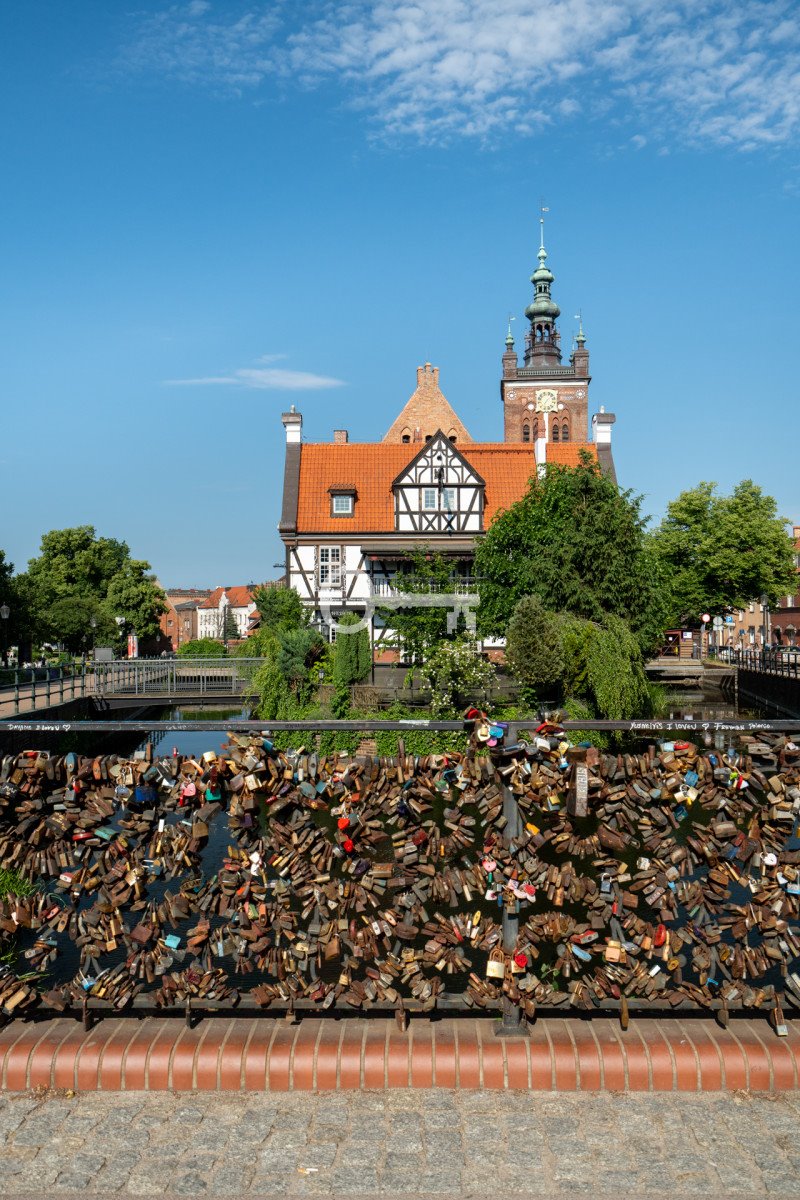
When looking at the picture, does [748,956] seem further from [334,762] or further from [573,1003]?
[334,762]

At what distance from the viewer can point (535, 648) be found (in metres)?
27.0

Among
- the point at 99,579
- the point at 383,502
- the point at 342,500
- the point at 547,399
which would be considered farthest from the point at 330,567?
the point at 99,579

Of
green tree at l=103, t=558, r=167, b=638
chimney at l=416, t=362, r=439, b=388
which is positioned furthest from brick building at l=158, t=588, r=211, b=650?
chimney at l=416, t=362, r=439, b=388

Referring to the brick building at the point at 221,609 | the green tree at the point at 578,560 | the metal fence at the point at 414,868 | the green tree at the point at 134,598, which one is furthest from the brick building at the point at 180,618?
the metal fence at the point at 414,868

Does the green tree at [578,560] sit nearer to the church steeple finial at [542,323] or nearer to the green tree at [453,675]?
the green tree at [453,675]

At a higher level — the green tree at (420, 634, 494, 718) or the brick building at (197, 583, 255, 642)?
the brick building at (197, 583, 255, 642)

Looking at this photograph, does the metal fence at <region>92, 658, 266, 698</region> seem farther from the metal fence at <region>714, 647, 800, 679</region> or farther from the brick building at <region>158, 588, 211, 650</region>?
the brick building at <region>158, 588, 211, 650</region>

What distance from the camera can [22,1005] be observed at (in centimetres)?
521

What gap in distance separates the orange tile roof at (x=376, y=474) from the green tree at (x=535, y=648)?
63.6 feet

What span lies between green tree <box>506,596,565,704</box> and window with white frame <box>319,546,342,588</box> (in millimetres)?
19463

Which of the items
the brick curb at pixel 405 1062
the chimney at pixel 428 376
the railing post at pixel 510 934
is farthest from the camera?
the chimney at pixel 428 376

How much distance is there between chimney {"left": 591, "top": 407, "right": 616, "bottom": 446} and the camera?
48344 millimetres

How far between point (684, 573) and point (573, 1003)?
59.6 meters

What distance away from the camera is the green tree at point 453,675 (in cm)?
2827
